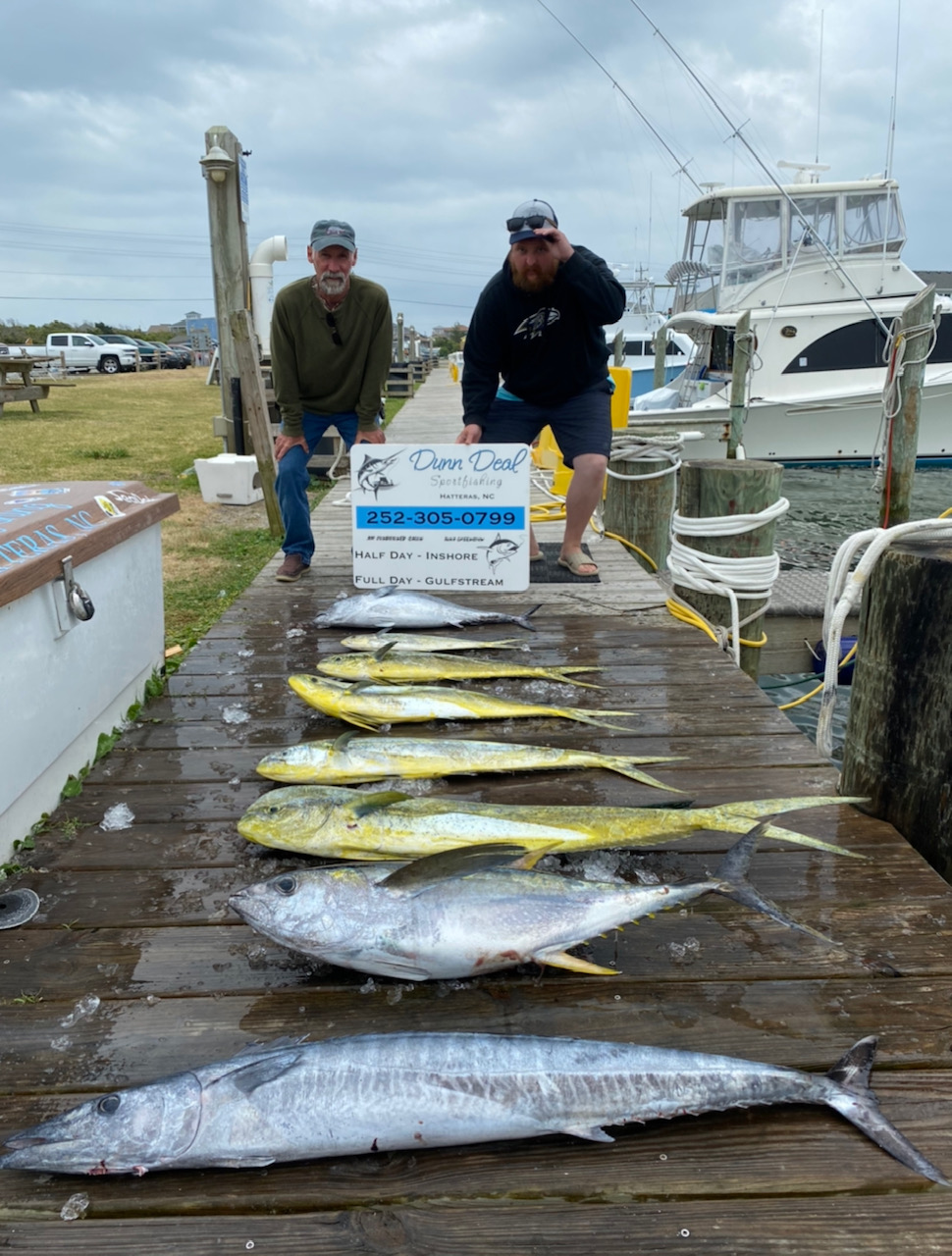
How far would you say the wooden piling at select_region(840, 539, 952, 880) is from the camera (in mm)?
2289

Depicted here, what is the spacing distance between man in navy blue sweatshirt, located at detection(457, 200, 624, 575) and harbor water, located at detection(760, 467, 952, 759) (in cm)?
568

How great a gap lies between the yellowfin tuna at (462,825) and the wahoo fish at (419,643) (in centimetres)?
148

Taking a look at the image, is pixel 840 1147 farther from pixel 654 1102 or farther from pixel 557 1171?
pixel 557 1171

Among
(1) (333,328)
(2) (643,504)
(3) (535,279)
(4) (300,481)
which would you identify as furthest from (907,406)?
(4) (300,481)

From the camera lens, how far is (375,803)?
2.26m

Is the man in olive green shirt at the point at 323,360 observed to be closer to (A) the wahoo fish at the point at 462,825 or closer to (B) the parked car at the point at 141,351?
(A) the wahoo fish at the point at 462,825

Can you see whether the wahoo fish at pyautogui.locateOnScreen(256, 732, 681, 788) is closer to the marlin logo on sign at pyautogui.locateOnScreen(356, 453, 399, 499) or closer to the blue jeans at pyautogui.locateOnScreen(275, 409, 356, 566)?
the marlin logo on sign at pyautogui.locateOnScreen(356, 453, 399, 499)

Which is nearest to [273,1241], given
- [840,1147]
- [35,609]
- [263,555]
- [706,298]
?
[840,1147]

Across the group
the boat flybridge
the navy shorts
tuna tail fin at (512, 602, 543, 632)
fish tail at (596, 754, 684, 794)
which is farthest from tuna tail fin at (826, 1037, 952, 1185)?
the boat flybridge

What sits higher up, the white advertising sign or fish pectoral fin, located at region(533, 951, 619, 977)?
the white advertising sign

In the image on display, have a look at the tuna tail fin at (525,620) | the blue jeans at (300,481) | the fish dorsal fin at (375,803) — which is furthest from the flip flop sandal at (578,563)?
the fish dorsal fin at (375,803)

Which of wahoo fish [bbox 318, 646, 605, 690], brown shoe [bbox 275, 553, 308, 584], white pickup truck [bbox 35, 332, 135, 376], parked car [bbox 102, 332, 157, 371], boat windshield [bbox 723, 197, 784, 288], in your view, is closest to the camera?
wahoo fish [bbox 318, 646, 605, 690]

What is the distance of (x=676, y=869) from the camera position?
2.30 m

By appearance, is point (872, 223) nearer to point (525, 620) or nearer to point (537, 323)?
point (537, 323)
